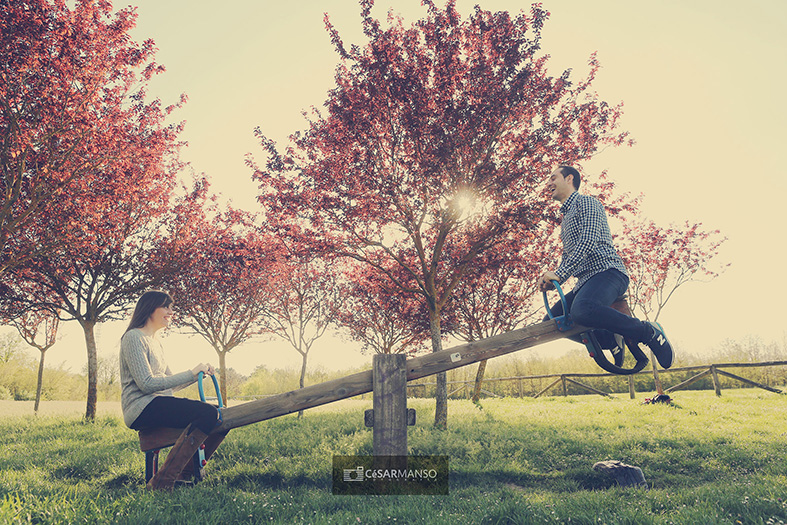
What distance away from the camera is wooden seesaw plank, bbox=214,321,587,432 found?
168 inches

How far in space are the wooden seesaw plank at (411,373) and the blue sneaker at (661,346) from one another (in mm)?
724

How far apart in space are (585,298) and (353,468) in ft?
11.7

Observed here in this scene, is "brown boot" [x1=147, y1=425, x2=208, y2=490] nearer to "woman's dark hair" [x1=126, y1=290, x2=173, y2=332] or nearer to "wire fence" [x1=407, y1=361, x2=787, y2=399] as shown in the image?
"woman's dark hair" [x1=126, y1=290, x2=173, y2=332]

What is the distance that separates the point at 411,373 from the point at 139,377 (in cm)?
274

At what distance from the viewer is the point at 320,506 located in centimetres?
420

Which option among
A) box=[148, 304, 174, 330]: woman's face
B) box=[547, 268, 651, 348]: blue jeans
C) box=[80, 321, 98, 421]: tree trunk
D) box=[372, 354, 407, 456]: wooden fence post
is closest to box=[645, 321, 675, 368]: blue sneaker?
box=[547, 268, 651, 348]: blue jeans

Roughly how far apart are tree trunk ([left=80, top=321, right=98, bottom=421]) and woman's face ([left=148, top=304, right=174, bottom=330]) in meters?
9.04

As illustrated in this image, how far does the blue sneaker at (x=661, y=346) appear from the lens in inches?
161

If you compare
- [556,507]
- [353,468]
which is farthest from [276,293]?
[556,507]

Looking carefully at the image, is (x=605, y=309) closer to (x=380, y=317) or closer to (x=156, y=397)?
(x=156, y=397)

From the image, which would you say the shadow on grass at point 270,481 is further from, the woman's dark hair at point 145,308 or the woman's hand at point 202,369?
the woman's dark hair at point 145,308

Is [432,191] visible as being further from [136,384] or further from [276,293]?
[276,293]

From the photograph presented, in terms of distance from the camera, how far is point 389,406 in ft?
14.4

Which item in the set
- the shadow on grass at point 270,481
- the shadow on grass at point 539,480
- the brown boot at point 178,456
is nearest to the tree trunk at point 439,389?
the shadow on grass at point 539,480
